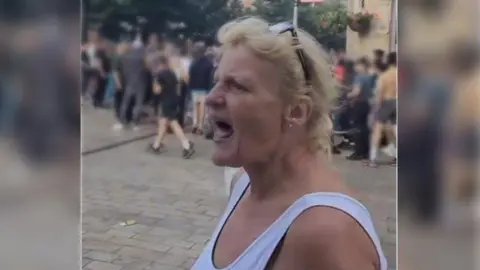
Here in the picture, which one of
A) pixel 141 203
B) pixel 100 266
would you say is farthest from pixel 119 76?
pixel 100 266

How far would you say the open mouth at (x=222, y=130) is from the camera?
1.91ft

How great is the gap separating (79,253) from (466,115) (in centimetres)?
89

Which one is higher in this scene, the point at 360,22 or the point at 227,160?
the point at 360,22

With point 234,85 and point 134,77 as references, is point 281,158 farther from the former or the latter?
point 134,77

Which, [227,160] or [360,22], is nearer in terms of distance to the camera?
[227,160]

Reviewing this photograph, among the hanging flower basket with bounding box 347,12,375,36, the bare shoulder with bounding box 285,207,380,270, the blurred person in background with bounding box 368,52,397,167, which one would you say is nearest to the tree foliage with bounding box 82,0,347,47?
the hanging flower basket with bounding box 347,12,375,36

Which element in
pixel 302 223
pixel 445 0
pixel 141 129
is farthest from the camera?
pixel 141 129

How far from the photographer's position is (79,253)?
1276 millimetres

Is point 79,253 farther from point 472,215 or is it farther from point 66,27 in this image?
point 472,215

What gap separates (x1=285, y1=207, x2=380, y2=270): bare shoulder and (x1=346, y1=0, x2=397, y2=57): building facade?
2.27 ft

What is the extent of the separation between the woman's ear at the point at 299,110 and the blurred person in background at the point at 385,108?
62 cm

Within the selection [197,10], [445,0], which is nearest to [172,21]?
[197,10]

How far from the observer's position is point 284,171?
1.95ft

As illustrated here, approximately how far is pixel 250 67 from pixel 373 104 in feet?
2.26
